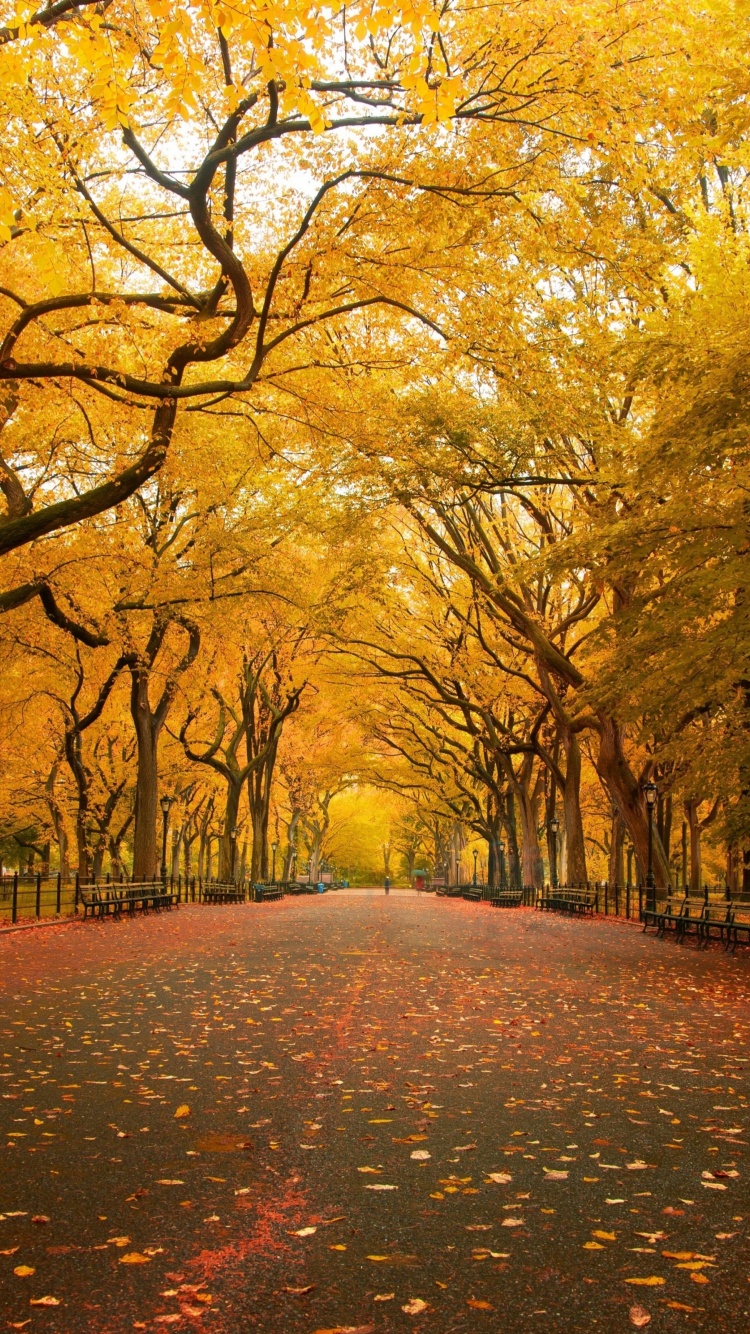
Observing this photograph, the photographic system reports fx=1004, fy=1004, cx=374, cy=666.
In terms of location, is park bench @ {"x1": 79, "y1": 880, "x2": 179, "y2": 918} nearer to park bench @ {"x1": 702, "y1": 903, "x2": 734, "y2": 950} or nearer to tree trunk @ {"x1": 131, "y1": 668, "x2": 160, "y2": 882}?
tree trunk @ {"x1": 131, "y1": 668, "x2": 160, "y2": 882}

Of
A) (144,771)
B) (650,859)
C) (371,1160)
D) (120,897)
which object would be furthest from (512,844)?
(371,1160)

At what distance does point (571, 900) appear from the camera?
26984mm

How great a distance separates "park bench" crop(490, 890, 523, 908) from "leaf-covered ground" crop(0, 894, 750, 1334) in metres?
22.5

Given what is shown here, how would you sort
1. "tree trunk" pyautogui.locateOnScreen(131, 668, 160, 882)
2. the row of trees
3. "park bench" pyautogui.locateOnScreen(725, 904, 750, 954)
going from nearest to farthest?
the row of trees < "park bench" pyautogui.locateOnScreen(725, 904, 750, 954) < "tree trunk" pyautogui.locateOnScreen(131, 668, 160, 882)

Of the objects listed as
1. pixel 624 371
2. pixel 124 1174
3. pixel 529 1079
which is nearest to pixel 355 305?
pixel 624 371

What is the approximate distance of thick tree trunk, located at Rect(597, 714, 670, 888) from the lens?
2273cm

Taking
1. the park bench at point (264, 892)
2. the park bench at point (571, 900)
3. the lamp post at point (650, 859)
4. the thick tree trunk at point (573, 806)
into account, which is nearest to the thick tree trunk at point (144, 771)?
the thick tree trunk at point (573, 806)

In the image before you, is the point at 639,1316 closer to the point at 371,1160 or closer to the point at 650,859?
the point at 371,1160

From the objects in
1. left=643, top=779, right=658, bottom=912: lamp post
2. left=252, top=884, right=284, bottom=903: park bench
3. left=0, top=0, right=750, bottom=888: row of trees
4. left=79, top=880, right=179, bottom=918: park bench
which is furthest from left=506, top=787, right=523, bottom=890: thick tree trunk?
left=79, top=880, right=179, bottom=918: park bench

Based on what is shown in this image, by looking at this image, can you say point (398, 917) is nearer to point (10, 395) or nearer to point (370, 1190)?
point (10, 395)

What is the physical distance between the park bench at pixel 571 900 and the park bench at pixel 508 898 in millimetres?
1195

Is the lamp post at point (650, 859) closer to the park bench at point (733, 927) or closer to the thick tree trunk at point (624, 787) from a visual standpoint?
the thick tree trunk at point (624, 787)

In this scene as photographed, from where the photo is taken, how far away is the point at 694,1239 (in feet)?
12.6

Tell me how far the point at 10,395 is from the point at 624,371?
848cm
